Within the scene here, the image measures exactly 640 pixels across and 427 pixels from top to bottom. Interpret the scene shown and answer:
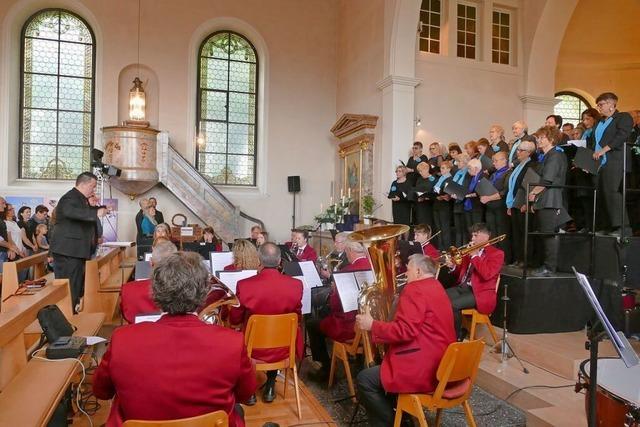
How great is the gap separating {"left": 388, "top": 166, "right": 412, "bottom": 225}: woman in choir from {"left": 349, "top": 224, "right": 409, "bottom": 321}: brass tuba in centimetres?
526

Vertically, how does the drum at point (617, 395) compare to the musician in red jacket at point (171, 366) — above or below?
below

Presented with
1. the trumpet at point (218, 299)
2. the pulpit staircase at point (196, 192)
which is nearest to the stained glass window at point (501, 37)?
the pulpit staircase at point (196, 192)

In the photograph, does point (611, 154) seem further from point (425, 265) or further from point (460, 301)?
point (425, 265)

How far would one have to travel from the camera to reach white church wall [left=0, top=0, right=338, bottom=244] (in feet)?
39.8

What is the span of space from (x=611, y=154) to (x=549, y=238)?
3.61 ft

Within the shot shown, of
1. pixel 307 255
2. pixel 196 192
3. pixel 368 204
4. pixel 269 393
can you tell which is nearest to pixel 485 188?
pixel 307 255

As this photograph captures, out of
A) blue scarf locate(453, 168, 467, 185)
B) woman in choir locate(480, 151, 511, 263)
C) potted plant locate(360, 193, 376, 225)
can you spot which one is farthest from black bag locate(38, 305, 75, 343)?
potted plant locate(360, 193, 376, 225)

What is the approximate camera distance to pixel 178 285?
2.05 m

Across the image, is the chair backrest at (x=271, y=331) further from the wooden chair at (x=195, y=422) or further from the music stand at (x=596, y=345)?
the music stand at (x=596, y=345)

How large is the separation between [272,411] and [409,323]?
158 centimetres

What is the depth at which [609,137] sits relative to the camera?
5363 mm

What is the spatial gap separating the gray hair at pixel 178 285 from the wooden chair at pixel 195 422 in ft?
1.38

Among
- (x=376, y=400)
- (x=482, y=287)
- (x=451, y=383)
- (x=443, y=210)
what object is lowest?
(x=376, y=400)

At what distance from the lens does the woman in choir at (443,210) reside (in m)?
7.70
